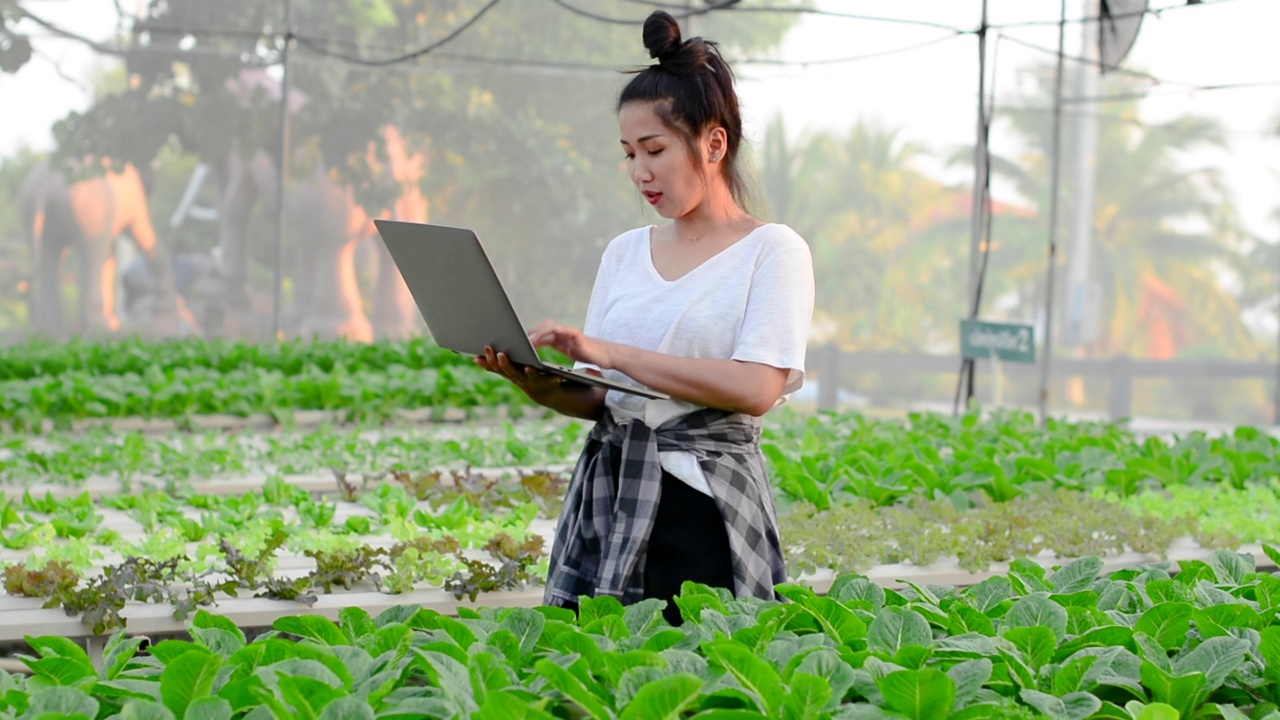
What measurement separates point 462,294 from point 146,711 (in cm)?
77

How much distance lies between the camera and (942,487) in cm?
330

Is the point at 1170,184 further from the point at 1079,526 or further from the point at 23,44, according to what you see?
the point at 1079,526

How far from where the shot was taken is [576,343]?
5.43 feet

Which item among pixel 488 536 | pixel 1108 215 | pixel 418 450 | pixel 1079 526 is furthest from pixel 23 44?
pixel 1108 215

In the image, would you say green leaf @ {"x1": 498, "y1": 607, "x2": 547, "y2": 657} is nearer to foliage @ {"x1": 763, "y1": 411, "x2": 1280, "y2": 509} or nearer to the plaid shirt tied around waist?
the plaid shirt tied around waist

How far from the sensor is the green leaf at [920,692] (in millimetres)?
1056

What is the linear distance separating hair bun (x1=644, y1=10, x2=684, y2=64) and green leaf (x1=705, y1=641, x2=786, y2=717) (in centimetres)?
96

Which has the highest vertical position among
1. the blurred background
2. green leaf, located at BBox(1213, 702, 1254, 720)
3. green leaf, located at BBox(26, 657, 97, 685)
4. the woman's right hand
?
the blurred background

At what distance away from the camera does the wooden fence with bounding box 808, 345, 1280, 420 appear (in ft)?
38.0

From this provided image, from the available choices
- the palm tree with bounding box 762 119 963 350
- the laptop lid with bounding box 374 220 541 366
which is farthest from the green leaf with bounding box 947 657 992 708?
the palm tree with bounding box 762 119 963 350

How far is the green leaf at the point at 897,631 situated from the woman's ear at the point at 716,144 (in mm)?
746

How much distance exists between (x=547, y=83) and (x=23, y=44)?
448 cm

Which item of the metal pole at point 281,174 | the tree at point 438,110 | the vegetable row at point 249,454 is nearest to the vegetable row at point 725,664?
the vegetable row at point 249,454

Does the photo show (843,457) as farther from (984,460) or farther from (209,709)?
(209,709)
